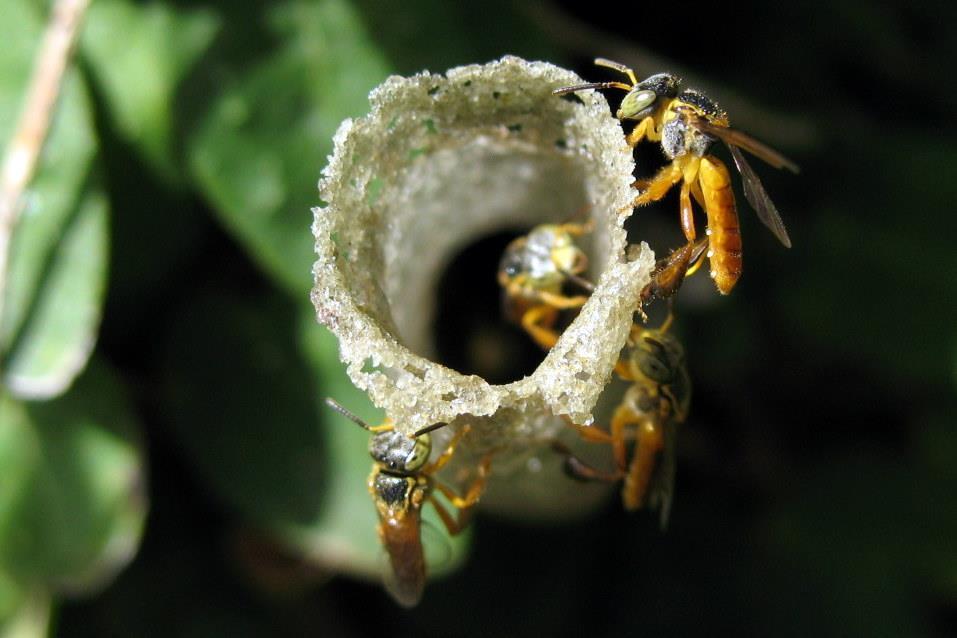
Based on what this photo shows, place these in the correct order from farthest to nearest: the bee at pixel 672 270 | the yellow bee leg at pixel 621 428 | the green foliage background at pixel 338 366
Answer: the green foliage background at pixel 338 366
the yellow bee leg at pixel 621 428
the bee at pixel 672 270

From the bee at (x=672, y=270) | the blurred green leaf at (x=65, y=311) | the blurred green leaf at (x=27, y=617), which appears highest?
the bee at (x=672, y=270)

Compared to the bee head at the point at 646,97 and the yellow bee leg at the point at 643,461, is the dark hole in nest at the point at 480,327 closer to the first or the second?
the yellow bee leg at the point at 643,461

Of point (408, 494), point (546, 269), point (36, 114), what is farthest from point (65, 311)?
point (546, 269)

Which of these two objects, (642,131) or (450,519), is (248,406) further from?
(642,131)

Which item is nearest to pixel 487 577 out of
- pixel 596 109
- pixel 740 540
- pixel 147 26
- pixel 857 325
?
pixel 740 540

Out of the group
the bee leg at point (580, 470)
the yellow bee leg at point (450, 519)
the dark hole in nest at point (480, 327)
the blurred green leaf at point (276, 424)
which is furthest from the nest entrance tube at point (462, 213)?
the blurred green leaf at point (276, 424)

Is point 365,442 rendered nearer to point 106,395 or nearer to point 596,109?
point 106,395

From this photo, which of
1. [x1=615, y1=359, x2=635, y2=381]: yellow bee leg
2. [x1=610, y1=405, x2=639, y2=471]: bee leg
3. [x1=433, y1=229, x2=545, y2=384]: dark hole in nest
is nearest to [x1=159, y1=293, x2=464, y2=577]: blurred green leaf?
[x1=433, y1=229, x2=545, y2=384]: dark hole in nest
